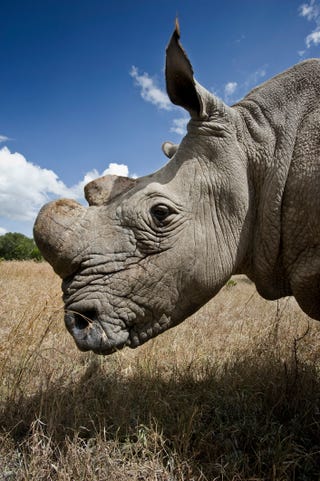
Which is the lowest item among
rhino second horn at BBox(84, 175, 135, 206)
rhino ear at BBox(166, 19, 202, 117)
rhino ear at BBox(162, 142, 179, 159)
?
rhino second horn at BBox(84, 175, 135, 206)

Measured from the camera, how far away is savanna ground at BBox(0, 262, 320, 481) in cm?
207

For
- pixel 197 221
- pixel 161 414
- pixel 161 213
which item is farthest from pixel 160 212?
pixel 161 414

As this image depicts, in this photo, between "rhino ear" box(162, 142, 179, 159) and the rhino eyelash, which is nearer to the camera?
the rhino eyelash

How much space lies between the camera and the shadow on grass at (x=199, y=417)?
7.13 feet

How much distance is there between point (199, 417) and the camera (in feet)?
8.41

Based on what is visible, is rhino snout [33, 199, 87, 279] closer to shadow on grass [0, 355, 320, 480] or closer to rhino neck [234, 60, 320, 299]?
shadow on grass [0, 355, 320, 480]

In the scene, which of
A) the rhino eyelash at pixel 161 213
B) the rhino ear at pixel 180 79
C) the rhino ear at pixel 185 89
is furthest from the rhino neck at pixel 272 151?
the rhino eyelash at pixel 161 213

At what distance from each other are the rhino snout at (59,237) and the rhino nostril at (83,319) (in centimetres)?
29

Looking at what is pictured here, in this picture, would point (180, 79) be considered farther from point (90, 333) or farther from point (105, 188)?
point (90, 333)

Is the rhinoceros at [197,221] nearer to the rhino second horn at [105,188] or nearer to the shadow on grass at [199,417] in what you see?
the rhino second horn at [105,188]

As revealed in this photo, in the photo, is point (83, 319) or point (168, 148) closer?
point (83, 319)

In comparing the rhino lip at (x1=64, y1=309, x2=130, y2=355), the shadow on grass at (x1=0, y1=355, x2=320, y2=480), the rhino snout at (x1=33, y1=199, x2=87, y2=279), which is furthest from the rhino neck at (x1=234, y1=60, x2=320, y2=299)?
the rhino snout at (x1=33, y1=199, x2=87, y2=279)

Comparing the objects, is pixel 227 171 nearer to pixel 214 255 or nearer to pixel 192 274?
pixel 214 255

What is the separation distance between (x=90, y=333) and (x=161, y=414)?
0.90 m
